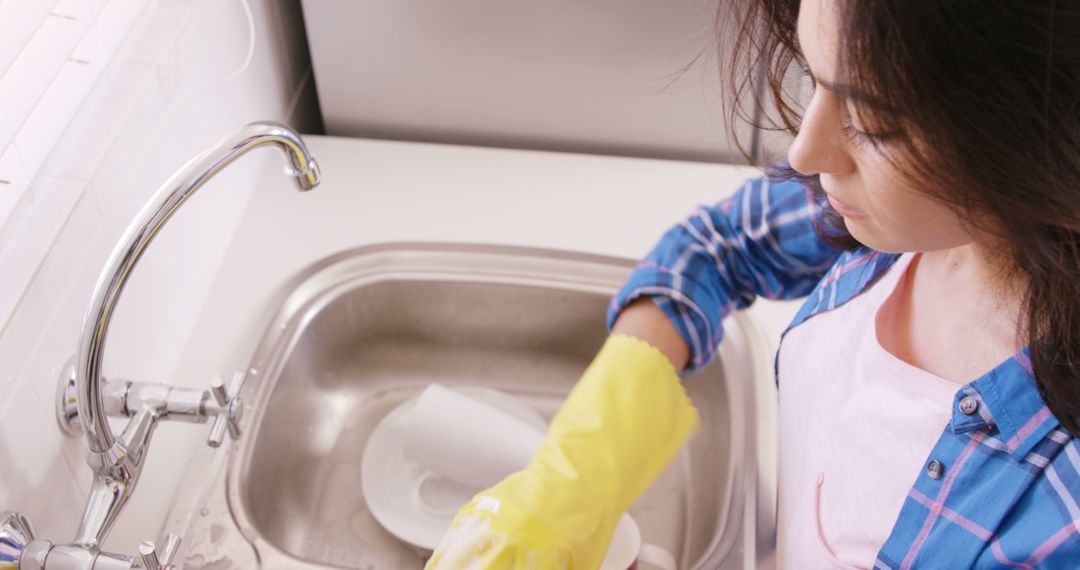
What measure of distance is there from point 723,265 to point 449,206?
0.41m

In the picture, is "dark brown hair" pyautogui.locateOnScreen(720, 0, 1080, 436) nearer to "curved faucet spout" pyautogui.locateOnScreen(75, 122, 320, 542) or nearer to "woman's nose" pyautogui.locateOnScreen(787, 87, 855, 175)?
"woman's nose" pyautogui.locateOnScreen(787, 87, 855, 175)

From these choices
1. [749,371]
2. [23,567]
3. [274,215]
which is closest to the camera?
[23,567]

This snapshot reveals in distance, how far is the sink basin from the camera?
99cm

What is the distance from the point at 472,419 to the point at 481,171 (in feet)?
1.28

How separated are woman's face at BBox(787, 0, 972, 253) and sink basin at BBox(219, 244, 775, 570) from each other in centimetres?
42

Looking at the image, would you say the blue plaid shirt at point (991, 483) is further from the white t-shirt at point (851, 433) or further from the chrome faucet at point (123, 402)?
the chrome faucet at point (123, 402)

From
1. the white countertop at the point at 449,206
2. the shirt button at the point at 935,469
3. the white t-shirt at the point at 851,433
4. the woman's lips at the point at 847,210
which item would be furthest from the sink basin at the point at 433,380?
the woman's lips at the point at 847,210

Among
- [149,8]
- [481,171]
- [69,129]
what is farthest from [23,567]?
[481,171]

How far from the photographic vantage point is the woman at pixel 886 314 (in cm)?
45

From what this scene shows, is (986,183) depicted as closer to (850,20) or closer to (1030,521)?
(850,20)

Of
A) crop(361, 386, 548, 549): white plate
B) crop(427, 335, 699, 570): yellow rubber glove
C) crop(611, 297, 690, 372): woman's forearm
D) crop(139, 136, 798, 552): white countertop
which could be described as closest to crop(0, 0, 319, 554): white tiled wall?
crop(139, 136, 798, 552): white countertop

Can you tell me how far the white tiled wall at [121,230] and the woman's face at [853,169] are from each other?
22.8 inches

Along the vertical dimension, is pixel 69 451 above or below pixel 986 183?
below

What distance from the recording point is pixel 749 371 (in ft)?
3.47
